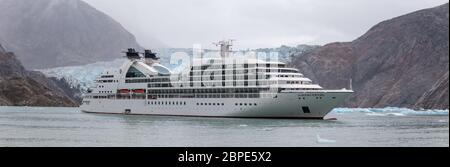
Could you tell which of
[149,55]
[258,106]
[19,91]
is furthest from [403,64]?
[258,106]

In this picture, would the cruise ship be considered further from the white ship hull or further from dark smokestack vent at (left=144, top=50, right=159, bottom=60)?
dark smokestack vent at (left=144, top=50, right=159, bottom=60)

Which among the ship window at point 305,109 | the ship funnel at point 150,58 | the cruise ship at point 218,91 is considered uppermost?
the ship funnel at point 150,58

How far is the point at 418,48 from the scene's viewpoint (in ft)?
605

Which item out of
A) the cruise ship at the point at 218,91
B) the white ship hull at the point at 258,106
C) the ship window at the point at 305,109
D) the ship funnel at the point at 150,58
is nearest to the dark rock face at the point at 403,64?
the ship funnel at the point at 150,58

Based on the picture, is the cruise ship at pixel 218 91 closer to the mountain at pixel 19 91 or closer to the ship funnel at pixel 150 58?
the ship funnel at pixel 150 58

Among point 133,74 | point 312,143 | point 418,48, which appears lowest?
point 312,143

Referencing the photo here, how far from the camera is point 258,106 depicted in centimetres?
6156

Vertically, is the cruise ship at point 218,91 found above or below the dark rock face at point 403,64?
below

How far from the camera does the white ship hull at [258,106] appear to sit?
5991cm

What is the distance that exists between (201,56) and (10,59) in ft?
450

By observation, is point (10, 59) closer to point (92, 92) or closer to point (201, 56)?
point (92, 92)

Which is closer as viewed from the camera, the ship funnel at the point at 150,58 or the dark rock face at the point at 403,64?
the ship funnel at the point at 150,58

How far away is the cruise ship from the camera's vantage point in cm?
6050
